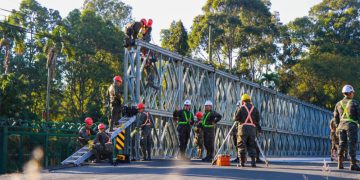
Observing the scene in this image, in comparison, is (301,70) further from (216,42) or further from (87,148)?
(87,148)

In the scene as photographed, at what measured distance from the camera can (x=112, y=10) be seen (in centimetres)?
5809

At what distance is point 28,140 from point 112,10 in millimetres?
38658

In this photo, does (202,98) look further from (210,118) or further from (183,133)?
(183,133)

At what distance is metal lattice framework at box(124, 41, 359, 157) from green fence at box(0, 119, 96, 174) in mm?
2626

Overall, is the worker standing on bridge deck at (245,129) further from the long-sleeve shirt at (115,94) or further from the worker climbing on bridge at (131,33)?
the worker climbing on bridge at (131,33)

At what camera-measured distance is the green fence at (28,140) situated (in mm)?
20147

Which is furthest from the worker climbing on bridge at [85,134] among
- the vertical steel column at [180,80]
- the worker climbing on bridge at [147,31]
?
the vertical steel column at [180,80]

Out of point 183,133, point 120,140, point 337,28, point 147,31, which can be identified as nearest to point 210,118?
point 183,133

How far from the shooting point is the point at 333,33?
5953 centimetres

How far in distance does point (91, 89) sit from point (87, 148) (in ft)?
101

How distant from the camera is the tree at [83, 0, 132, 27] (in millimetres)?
56875

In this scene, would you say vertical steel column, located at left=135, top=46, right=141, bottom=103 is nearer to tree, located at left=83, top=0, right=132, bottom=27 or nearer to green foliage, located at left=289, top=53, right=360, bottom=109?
green foliage, located at left=289, top=53, right=360, bottom=109

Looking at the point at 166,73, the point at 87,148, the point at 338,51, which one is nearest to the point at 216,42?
the point at 338,51

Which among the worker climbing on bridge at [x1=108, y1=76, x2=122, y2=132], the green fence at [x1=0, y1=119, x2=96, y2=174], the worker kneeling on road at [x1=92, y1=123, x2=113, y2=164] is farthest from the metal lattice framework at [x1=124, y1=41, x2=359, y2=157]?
the worker kneeling on road at [x1=92, y1=123, x2=113, y2=164]
